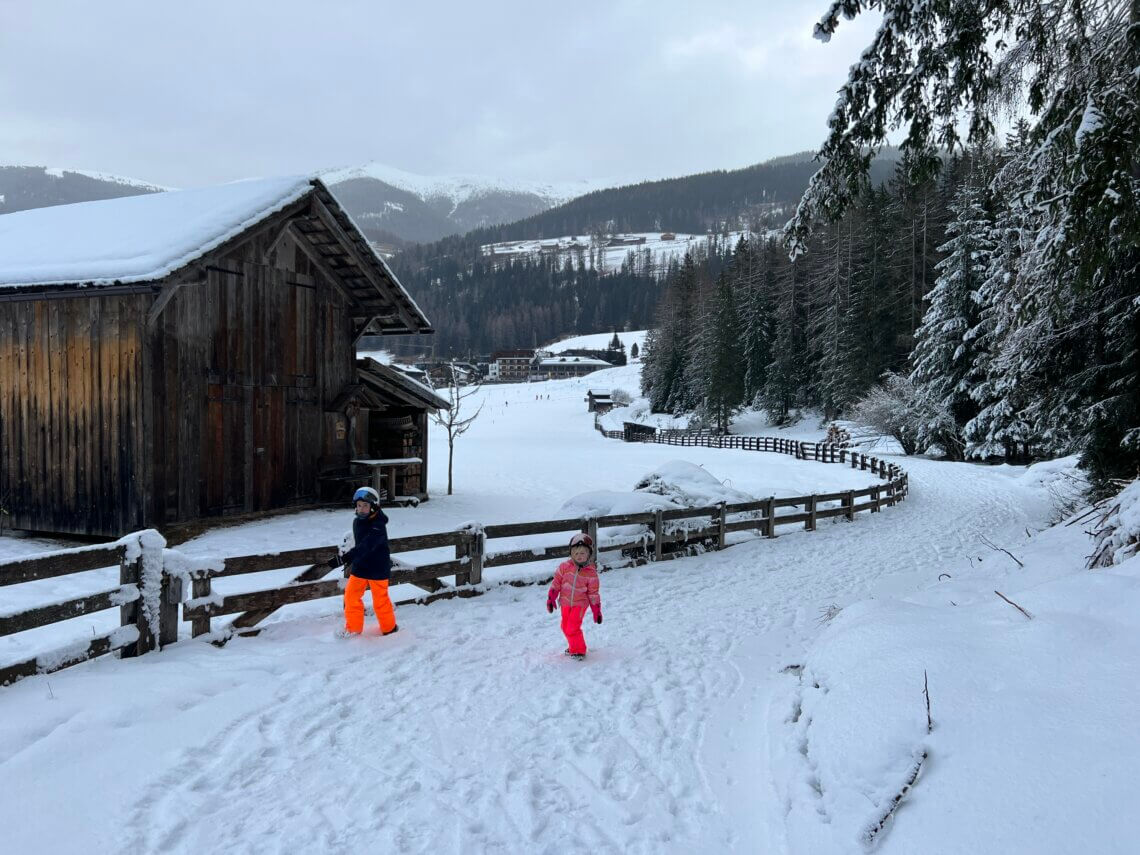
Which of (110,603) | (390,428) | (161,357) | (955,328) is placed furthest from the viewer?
(955,328)

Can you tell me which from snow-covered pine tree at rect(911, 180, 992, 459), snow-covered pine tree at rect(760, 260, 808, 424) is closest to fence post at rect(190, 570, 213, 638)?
snow-covered pine tree at rect(911, 180, 992, 459)

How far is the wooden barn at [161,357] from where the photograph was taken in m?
11.4

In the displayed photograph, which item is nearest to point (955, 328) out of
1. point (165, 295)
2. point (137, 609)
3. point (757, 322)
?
point (757, 322)

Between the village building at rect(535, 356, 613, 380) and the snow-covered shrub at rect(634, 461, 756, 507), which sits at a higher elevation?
the village building at rect(535, 356, 613, 380)

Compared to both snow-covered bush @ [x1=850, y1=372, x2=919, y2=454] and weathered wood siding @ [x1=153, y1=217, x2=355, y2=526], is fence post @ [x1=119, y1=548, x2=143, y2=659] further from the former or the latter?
snow-covered bush @ [x1=850, y1=372, x2=919, y2=454]

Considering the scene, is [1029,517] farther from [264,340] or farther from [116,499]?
[116,499]

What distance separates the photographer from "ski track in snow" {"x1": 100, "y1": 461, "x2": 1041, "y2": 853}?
3.45m

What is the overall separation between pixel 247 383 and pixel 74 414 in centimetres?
294

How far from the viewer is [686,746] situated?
4531mm

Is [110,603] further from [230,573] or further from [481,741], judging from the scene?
[481,741]

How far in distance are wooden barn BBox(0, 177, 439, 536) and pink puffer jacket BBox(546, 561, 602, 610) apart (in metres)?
8.69

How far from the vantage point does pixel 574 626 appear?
20.1 feet

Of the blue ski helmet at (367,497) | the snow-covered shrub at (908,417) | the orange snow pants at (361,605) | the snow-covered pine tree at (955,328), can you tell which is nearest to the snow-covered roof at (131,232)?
the blue ski helmet at (367,497)

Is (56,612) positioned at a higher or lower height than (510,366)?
lower
